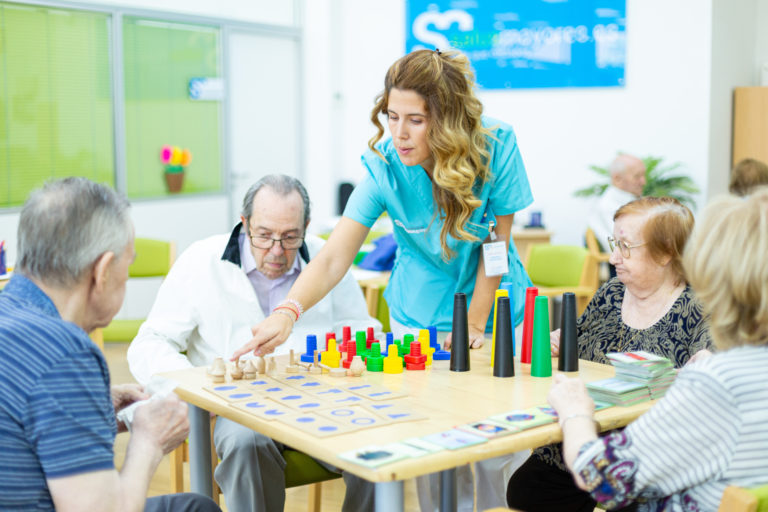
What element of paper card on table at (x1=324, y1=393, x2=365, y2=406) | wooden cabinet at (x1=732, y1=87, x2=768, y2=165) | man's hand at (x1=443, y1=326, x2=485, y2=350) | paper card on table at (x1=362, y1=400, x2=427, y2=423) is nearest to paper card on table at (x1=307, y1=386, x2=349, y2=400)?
paper card on table at (x1=324, y1=393, x2=365, y2=406)

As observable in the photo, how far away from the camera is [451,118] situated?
2527 millimetres

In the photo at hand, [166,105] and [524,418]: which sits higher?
[166,105]

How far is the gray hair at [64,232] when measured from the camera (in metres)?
1.52

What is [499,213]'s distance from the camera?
2758 mm

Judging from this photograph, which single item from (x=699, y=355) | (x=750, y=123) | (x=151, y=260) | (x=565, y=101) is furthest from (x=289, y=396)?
(x=750, y=123)

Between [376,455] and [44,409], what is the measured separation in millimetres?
582

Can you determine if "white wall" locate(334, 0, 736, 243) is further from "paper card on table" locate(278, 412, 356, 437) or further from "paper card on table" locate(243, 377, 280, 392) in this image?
"paper card on table" locate(278, 412, 356, 437)

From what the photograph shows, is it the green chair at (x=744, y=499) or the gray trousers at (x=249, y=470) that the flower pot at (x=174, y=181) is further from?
the green chair at (x=744, y=499)

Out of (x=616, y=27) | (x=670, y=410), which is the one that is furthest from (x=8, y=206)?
(x=670, y=410)

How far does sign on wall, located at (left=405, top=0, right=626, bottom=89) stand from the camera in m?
8.01

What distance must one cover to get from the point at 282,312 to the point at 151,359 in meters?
0.48

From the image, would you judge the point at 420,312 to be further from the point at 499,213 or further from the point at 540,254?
the point at 540,254

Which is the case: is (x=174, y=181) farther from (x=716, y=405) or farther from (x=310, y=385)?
(x=716, y=405)

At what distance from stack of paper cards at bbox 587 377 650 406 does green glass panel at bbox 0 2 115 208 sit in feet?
18.1
